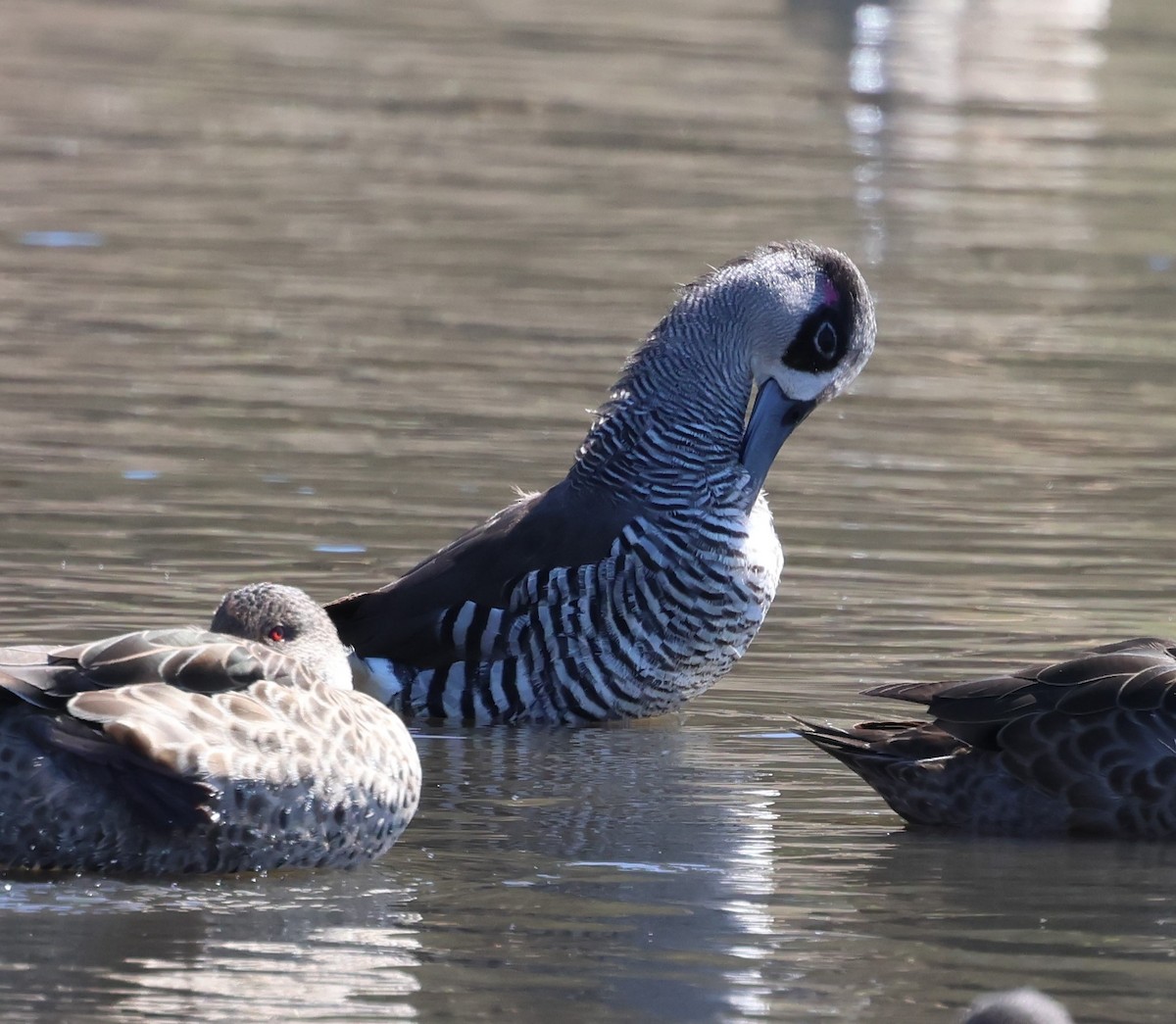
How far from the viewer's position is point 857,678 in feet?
32.3

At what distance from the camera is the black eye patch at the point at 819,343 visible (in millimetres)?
10141

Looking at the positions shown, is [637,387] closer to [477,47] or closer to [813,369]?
[813,369]

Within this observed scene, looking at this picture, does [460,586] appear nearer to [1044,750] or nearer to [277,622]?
[277,622]

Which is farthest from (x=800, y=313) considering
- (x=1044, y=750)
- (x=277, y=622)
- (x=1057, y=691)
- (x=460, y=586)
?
(x=277, y=622)

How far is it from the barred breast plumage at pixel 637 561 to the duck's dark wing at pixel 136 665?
2.14 meters

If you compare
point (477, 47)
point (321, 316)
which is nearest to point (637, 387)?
point (321, 316)

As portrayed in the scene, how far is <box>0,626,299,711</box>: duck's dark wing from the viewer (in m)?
7.19

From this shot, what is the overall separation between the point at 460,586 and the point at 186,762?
263 centimetres

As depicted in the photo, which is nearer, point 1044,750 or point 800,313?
Answer: point 1044,750

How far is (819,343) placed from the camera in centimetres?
1018

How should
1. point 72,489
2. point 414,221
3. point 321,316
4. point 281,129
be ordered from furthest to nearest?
point 281,129
point 414,221
point 321,316
point 72,489

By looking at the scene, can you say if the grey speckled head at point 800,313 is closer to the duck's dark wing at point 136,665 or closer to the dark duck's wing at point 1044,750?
the dark duck's wing at point 1044,750

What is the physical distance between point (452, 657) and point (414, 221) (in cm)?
968

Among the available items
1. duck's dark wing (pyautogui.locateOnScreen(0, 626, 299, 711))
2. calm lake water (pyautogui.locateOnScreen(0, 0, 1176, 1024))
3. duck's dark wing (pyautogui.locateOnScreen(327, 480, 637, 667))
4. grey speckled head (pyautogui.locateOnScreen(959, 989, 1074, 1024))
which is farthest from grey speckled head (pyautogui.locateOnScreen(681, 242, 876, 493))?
grey speckled head (pyautogui.locateOnScreen(959, 989, 1074, 1024))
